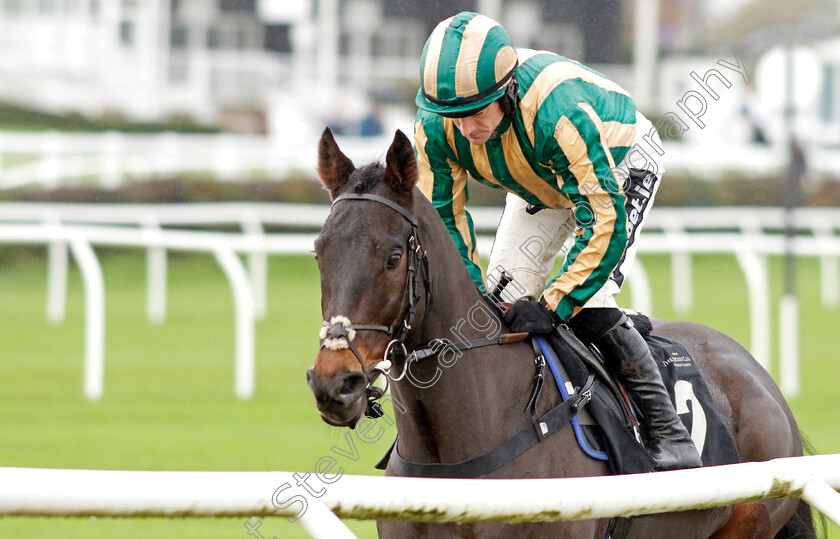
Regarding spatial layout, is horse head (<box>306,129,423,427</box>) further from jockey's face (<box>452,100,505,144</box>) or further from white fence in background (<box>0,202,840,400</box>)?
white fence in background (<box>0,202,840,400</box>)

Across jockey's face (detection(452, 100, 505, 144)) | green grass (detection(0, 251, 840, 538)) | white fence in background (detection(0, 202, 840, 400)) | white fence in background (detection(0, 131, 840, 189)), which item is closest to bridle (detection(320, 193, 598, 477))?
green grass (detection(0, 251, 840, 538))

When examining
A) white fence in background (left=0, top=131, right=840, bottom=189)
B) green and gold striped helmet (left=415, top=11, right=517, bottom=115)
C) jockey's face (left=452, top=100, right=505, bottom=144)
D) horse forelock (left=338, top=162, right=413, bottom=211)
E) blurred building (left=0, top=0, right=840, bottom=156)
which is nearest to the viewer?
horse forelock (left=338, top=162, right=413, bottom=211)

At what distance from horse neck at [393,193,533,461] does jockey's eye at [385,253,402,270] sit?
148 millimetres

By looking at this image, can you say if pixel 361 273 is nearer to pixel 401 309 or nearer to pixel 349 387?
pixel 401 309

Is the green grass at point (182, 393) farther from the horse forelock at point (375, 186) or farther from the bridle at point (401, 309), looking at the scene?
the horse forelock at point (375, 186)

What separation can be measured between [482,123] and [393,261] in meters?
0.57

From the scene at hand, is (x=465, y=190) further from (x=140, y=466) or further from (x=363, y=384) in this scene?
(x=140, y=466)

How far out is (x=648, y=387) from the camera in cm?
304

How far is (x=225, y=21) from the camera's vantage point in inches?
1150

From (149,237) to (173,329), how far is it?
115 inches

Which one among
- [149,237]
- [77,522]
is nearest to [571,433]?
[77,522]

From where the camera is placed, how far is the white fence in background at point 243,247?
746 cm

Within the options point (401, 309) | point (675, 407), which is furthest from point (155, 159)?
point (401, 309)

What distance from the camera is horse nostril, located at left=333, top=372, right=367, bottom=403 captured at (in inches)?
91.4
